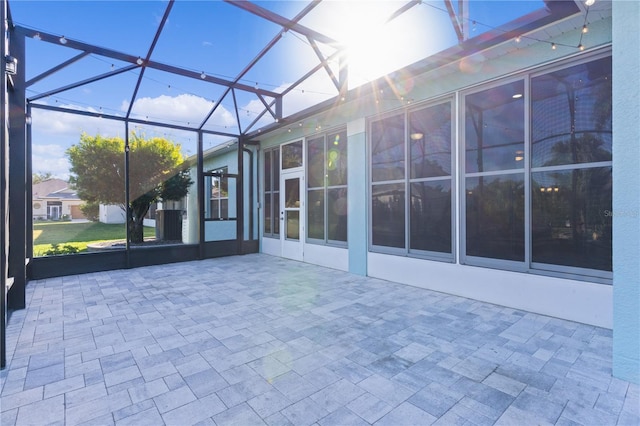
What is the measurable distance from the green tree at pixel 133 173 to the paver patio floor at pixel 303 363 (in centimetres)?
489

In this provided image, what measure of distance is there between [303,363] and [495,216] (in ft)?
9.99

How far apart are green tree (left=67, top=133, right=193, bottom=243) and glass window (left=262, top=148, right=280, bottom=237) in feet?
7.91

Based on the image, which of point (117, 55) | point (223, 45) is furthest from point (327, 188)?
point (117, 55)

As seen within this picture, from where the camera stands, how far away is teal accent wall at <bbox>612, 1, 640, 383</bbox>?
2.10 metres

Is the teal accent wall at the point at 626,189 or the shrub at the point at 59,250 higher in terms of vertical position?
the teal accent wall at the point at 626,189

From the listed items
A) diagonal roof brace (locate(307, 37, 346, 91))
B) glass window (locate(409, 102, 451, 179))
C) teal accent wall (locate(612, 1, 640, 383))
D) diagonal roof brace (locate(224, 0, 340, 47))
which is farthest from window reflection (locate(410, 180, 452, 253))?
diagonal roof brace (locate(224, 0, 340, 47))

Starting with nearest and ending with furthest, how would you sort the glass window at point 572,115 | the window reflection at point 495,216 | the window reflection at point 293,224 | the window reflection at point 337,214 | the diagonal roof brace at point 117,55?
the glass window at point 572,115 < the window reflection at point 495,216 < the diagonal roof brace at point 117,55 < the window reflection at point 337,214 < the window reflection at point 293,224

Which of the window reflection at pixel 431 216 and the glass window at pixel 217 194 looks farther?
the glass window at pixel 217 194

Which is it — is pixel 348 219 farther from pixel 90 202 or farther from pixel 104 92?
pixel 90 202

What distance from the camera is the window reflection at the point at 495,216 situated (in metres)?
3.76

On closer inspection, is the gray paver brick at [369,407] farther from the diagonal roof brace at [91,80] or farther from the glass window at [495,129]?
the diagonal roof brace at [91,80]


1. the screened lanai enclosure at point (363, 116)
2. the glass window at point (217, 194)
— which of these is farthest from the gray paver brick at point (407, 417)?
the glass window at point (217, 194)

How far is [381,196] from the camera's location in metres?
5.27

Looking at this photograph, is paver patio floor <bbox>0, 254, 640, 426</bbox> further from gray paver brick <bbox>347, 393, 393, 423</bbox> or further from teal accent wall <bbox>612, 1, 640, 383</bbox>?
teal accent wall <bbox>612, 1, 640, 383</bbox>
